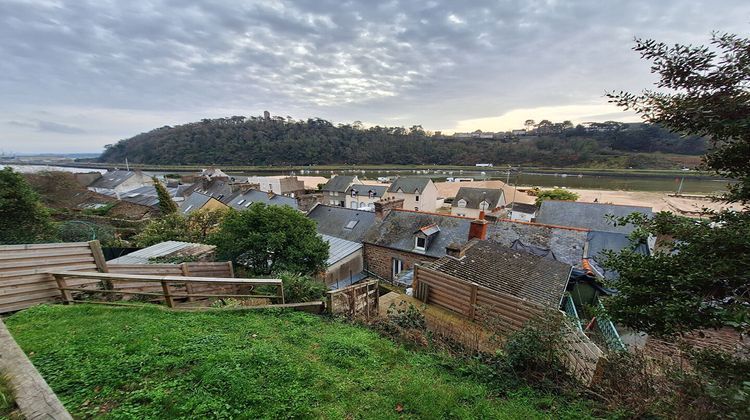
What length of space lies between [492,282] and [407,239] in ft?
26.5

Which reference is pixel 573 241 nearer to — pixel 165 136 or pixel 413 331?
pixel 413 331

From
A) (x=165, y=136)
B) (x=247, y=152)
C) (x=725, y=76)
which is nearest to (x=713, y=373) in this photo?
(x=725, y=76)

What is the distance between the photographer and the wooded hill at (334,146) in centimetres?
11175

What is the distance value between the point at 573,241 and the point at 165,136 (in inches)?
5937

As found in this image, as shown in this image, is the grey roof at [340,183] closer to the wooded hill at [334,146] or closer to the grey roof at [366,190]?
the grey roof at [366,190]

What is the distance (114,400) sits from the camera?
338 centimetres

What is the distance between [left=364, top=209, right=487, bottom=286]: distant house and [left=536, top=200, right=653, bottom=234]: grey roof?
36.8 ft

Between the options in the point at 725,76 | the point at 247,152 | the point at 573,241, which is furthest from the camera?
the point at 247,152

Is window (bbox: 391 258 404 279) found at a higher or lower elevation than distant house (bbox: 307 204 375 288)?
lower

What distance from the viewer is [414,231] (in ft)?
57.8

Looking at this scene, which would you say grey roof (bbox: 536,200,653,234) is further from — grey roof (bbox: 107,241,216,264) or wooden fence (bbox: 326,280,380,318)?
grey roof (bbox: 107,241,216,264)

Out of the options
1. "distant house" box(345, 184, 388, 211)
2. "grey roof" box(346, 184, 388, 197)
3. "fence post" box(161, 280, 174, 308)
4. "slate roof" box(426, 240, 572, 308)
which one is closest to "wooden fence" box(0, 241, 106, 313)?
"fence post" box(161, 280, 174, 308)

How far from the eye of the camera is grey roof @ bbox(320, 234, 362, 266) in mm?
16536

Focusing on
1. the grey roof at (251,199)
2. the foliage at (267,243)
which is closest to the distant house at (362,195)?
the grey roof at (251,199)
